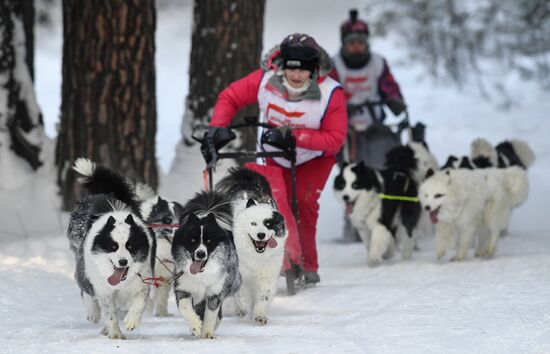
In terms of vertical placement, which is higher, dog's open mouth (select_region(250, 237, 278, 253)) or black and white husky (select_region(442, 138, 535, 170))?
black and white husky (select_region(442, 138, 535, 170))

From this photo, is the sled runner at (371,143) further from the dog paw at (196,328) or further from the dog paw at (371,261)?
the dog paw at (196,328)

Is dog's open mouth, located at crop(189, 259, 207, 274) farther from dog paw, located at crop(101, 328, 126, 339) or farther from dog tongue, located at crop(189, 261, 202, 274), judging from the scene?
dog paw, located at crop(101, 328, 126, 339)

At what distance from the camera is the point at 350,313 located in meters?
7.67

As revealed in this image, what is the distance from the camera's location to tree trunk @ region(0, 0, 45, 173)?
11.6 metres

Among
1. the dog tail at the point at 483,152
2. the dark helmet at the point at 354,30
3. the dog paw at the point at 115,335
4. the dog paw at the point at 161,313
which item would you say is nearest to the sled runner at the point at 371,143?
the dark helmet at the point at 354,30

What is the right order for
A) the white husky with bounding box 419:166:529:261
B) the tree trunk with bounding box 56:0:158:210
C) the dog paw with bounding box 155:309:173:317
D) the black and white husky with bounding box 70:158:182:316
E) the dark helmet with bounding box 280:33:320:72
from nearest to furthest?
the black and white husky with bounding box 70:158:182:316 → the dog paw with bounding box 155:309:173:317 → the dark helmet with bounding box 280:33:320:72 → the white husky with bounding box 419:166:529:261 → the tree trunk with bounding box 56:0:158:210

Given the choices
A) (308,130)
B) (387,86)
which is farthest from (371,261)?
(387,86)

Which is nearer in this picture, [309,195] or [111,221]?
[111,221]

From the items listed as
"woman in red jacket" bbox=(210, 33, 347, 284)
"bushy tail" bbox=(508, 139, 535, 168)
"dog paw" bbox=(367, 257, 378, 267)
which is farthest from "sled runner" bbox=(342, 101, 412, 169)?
"woman in red jacket" bbox=(210, 33, 347, 284)

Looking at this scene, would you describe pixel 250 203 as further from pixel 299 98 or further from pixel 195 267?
pixel 299 98

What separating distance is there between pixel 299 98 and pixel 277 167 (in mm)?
573

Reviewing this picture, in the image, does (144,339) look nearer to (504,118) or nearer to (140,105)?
(140,105)

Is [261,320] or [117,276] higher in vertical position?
[117,276]

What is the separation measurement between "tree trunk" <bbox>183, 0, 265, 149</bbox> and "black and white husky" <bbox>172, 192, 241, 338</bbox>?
5352 millimetres
